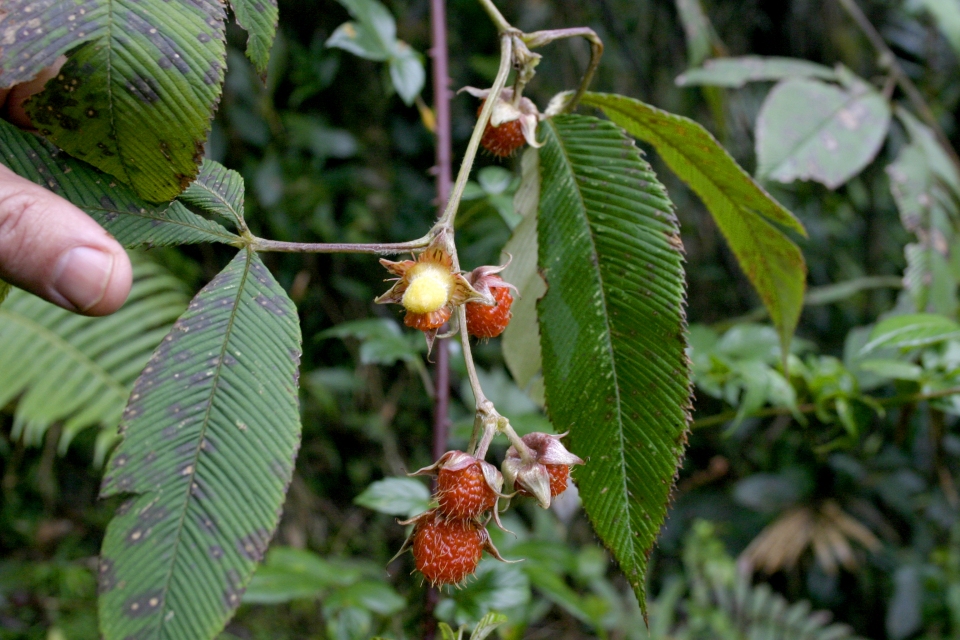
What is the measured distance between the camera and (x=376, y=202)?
6.26ft

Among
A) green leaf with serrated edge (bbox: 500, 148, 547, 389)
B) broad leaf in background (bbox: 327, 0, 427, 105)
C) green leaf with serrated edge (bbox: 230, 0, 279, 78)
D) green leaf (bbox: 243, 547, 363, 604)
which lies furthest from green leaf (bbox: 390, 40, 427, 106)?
green leaf (bbox: 243, 547, 363, 604)

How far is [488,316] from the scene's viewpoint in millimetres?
491

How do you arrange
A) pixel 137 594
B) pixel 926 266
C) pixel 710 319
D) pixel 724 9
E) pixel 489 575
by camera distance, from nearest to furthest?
1. pixel 137 594
2. pixel 489 575
3. pixel 926 266
4. pixel 724 9
5. pixel 710 319

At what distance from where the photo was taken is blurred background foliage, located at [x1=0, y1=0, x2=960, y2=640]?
5.72 ft

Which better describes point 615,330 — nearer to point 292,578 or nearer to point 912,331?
point 912,331

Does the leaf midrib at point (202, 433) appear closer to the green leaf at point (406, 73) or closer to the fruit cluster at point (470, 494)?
the fruit cluster at point (470, 494)

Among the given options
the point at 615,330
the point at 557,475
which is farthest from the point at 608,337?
the point at 557,475

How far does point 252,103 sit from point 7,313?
760 mm

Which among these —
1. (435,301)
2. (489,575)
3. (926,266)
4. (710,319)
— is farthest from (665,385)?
(710,319)

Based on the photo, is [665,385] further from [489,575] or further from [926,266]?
[926,266]

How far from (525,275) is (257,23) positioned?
1.09 ft

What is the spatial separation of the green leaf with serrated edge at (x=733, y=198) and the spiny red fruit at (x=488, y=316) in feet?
0.73

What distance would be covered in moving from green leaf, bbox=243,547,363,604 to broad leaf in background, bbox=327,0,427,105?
28.7 inches

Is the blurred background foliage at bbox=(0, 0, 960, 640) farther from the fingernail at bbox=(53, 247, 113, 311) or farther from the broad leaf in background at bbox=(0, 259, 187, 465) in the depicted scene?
the fingernail at bbox=(53, 247, 113, 311)
